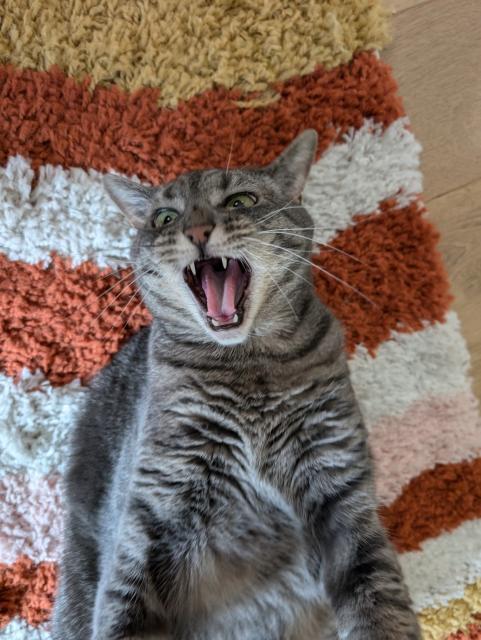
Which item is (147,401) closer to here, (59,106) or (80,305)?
(80,305)

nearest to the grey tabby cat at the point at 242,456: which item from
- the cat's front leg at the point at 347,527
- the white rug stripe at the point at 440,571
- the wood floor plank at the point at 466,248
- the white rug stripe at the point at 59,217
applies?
the cat's front leg at the point at 347,527

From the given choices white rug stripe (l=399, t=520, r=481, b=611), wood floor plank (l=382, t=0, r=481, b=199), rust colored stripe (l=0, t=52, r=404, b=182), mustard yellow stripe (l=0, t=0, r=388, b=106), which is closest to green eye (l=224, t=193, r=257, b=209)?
rust colored stripe (l=0, t=52, r=404, b=182)

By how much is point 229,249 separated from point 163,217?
8.8 inches

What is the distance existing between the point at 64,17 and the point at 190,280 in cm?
90

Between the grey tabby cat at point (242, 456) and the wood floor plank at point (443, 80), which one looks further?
the wood floor plank at point (443, 80)

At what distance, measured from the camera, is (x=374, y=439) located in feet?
5.01

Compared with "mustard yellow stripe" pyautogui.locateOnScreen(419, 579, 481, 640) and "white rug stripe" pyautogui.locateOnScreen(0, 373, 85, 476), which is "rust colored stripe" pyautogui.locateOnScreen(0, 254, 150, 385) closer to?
"white rug stripe" pyautogui.locateOnScreen(0, 373, 85, 476)

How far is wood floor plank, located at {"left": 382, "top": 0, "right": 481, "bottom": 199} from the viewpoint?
159 cm

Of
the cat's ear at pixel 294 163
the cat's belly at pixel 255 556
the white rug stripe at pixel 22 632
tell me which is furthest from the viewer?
the white rug stripe at pixel 22 632

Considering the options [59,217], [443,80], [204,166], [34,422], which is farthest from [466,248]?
[34,422]

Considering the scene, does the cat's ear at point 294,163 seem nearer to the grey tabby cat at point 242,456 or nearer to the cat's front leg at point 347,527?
the grey tabby cat at point 242,456

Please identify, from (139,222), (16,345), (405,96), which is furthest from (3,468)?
(405,96)

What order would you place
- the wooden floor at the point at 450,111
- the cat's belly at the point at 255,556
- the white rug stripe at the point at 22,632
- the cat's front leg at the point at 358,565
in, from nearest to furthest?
the cat's front leg at the point at 358,565 < the cat's belly at the point at 255,556 < the white rug stripe at the point at 22,632 < the wooden floor at the point at 450,111

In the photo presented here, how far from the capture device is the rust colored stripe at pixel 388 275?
1.56 meters
